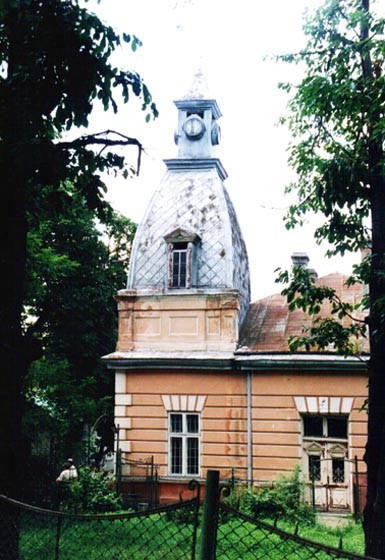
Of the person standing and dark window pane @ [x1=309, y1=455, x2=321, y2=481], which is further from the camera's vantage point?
dark window pane @ [x1=309, y1=455, x2=321, y2=481]

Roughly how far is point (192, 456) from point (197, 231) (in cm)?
657

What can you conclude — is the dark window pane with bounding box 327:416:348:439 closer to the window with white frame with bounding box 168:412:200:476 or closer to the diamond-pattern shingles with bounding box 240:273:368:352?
the diamond-pattern shingles with bounding box 240:273:368:352

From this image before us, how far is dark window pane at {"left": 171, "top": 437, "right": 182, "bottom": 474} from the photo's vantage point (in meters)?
19.8

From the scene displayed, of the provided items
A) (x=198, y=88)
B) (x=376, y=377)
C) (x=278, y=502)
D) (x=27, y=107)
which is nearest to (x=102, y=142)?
(x=27, y=107)

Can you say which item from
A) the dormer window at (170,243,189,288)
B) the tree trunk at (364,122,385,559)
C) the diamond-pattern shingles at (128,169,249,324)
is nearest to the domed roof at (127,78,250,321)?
the diamond-pattern shingles at (128,169,249,324)

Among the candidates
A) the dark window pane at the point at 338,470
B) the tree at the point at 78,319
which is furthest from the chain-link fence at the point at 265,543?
the tree at the point at 78,319

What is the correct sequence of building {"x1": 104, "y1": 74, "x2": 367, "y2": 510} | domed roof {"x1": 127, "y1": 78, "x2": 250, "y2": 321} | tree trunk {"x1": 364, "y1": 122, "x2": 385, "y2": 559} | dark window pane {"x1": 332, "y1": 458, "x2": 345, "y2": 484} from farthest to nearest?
domed roof {"x1": 127, "y1": 78, "x2": 250, "y2": 321} → building {"x1": 104, "y1": 74, "x2": 367, "y2": 510} → dark window pane {"x1": 332, "y1": 458, "x2": 345, "y2": 484} → tree trunk {"x1": 364, "y1": 122, "x2": 385, "y2": 559}

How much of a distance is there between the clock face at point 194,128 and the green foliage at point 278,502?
11174 mm

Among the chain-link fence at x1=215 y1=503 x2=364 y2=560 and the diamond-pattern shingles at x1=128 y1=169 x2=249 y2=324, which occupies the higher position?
the diamond-pattern shingles at x1=128 y1=169 x2=249 y2=324

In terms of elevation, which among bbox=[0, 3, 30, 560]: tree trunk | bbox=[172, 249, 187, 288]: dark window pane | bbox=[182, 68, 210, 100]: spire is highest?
bbox=[182, 68, 210, 100]: spire

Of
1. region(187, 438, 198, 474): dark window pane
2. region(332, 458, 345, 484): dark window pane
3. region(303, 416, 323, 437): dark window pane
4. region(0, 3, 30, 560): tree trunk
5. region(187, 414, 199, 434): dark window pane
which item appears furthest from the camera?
region(187, 414, 199, 434): dark window pane

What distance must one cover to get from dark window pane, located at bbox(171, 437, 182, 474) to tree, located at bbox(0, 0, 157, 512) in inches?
459

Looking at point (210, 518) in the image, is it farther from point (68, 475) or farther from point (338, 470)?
point (338, 470)

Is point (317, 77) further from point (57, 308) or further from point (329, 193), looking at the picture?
point (57, 308)
